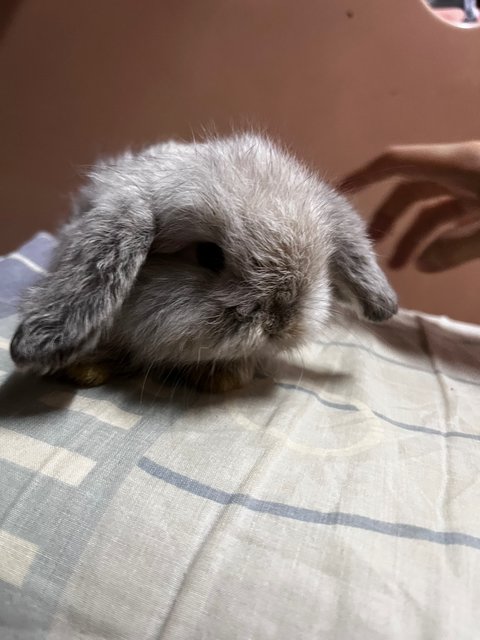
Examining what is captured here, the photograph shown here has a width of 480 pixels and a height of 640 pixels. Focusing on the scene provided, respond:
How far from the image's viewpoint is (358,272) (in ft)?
2.93

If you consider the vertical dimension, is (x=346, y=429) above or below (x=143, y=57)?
below

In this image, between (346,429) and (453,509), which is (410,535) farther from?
(346,429)

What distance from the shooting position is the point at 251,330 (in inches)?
Result: 28.3

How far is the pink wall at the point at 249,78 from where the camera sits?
1275mm

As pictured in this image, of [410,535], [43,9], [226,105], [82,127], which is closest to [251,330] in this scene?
[410,535]

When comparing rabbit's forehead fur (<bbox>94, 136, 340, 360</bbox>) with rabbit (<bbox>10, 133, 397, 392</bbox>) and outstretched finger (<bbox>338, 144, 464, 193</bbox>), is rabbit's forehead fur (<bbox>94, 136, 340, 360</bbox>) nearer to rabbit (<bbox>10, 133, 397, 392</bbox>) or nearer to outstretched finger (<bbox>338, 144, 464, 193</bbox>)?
rabbit (<bbox>10, 133, 397, 392</bbox>)

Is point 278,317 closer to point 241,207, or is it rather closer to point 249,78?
point 241,207

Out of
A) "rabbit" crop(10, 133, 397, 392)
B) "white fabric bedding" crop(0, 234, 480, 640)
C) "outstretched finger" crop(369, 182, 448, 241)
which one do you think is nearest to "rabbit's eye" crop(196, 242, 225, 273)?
"rabbit" crop(10, 133, 397, 392)

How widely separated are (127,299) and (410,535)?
1.57ft

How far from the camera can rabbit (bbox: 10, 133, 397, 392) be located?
698 mm

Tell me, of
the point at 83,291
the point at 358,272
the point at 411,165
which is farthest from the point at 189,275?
the point at 411,165

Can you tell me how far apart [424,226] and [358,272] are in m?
0.44

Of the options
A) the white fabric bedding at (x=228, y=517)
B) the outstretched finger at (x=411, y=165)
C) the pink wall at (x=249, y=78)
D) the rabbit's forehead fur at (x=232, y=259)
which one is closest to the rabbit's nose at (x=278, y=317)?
the rabbit's forehead fur at (x=232, y=259)

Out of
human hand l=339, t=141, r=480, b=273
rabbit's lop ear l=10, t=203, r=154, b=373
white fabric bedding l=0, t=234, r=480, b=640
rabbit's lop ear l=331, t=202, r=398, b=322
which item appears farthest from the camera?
human hand l=339, t=141, r=480, b=273
